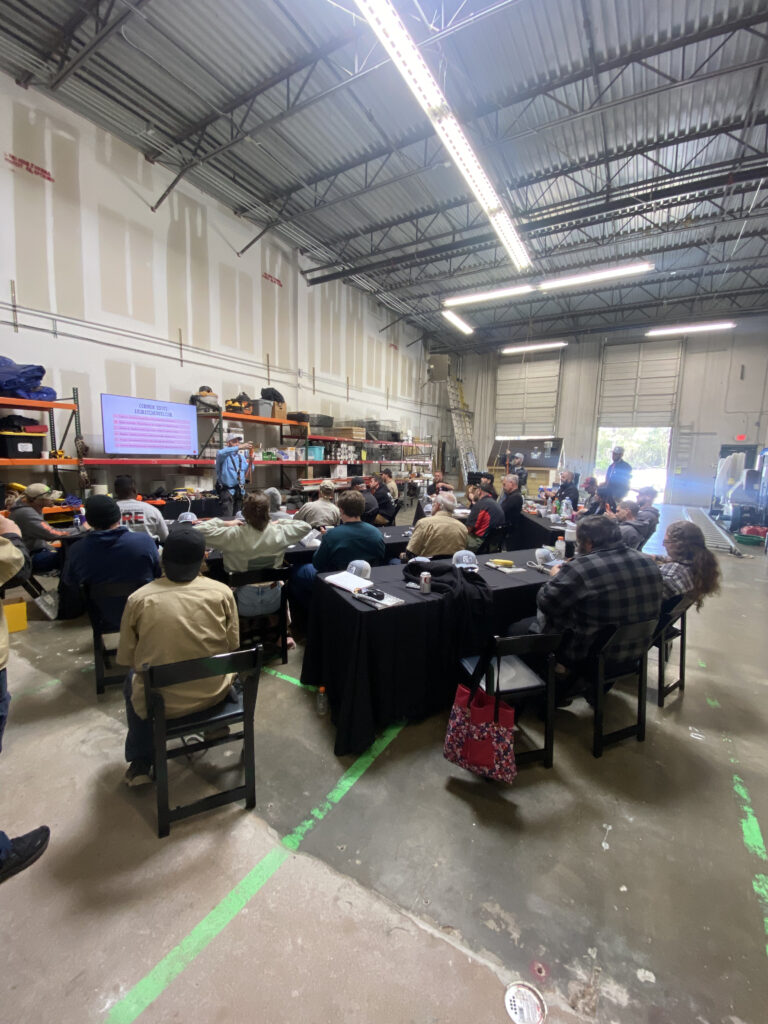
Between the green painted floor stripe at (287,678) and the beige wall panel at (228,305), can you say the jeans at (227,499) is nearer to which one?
the beige wall panel at (228,305)

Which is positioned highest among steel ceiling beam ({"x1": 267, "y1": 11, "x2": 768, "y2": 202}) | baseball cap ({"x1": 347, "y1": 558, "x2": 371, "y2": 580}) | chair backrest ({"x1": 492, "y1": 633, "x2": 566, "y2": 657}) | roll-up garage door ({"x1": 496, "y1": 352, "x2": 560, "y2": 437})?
steel ceiling beam ({"x1": 267, "y1": 11, "x2": 768, "y2": 202})

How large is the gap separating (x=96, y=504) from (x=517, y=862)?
308cm

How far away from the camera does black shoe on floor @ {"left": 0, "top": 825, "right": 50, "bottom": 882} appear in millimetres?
1578

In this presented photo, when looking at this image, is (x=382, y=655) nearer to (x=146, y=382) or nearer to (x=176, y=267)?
(x=146, y=382)

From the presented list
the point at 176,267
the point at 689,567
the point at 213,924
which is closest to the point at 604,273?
the point at 689,567

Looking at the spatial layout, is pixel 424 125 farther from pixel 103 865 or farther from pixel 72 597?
pixel 103 865

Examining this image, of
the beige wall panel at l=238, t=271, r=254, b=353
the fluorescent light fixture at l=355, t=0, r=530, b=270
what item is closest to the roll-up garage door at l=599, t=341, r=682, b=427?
the fluorescent light fixture at l=355, t=0, r=530, b=270

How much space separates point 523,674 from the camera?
7.45ft

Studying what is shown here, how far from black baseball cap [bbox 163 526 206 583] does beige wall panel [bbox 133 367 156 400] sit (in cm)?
538

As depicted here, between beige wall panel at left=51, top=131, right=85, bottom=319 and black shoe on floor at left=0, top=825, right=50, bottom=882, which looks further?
beige wall panel at left=51, top=131, right=85, bottom=319

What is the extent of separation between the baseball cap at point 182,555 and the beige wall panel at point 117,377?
5205mm

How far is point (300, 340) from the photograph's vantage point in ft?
29.0

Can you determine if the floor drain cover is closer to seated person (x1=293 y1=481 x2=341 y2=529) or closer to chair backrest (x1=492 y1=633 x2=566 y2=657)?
chair backrest (x1=492 y1=633 x2=566 y2=657)

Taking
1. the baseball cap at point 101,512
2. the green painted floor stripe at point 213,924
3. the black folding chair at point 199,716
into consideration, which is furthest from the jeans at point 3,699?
the baseball cap at point 101,512
